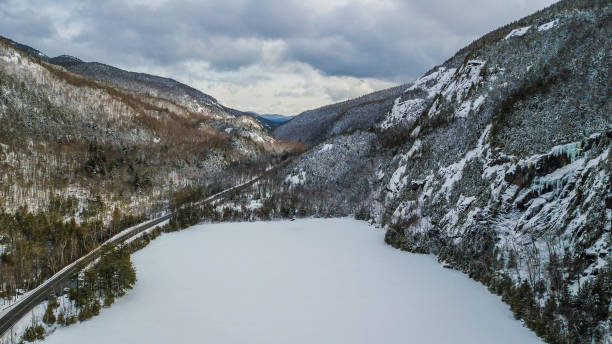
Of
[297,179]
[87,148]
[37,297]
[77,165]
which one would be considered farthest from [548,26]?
[87,148]

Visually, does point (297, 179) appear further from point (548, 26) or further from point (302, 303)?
point (302, 303)

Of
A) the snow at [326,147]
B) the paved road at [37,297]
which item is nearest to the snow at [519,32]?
the snow at [326,147]

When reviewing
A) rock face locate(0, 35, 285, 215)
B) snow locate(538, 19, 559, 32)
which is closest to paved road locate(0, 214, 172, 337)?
rock face locate(0, 35, 285, 215)

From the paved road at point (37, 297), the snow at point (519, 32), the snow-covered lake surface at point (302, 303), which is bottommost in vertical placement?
the paved road at point (37, 297)

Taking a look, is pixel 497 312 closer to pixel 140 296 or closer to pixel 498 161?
pixel 498 161

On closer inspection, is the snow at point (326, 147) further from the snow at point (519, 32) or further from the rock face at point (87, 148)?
the snow at point (519, 32)

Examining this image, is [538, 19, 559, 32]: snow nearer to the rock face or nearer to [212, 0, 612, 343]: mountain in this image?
[212, 0, 612, 343]: mountain

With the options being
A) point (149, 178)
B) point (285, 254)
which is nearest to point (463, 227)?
point (285, 254)
